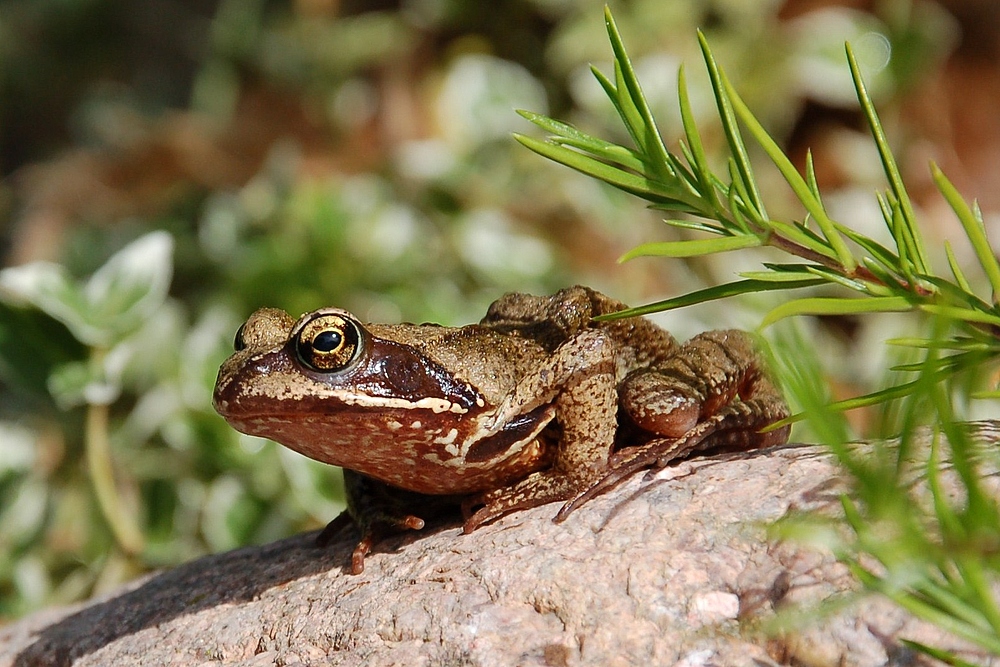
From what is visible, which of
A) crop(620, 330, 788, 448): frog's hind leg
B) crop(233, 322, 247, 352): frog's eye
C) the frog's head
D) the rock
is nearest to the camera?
the rock

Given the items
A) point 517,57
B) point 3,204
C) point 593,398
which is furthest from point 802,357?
point 3,204

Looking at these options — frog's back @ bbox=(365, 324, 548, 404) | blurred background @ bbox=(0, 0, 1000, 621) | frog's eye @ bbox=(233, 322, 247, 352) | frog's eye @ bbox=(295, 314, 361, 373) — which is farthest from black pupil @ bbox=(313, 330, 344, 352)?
Result: blurred background @ bbox=(0, 0, 1000, 621)

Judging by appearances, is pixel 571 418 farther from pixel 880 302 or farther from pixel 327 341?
pixel 880 302

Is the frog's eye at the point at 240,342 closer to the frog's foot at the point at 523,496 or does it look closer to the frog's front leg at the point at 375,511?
the frog's front leg at the point at 375,511

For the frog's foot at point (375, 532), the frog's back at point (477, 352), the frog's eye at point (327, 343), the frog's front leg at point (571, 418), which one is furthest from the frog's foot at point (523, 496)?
the frog's eye at point (327, 343)

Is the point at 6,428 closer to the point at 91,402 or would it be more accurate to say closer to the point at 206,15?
the point at 91,402

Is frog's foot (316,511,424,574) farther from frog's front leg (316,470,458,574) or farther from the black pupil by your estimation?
the black pupil

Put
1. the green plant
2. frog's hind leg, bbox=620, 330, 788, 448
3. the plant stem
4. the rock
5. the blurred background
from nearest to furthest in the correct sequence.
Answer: the green plant → the rock → frog's hind leg, bbox=620, 330, 788, 448 → the plant stem → the blurred background
